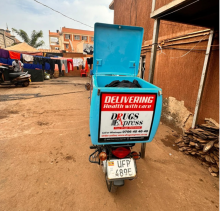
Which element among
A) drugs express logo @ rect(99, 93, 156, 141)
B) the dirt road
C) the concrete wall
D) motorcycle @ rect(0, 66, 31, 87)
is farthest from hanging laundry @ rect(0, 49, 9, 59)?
drugs express logo @ rect(99, 93, 156, 141)

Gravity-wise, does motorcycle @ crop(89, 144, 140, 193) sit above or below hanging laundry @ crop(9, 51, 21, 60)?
below

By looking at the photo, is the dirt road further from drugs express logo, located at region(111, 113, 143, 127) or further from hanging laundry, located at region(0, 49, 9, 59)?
hanging laundry, located at region(0, 49, 9, 59)

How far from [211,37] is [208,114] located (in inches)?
73.3

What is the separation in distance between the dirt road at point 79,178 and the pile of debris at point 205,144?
18 cm

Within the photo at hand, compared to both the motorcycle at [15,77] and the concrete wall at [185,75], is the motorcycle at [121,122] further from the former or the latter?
the motorcycle at [15,77]

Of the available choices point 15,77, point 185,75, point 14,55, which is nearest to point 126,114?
point 185,75

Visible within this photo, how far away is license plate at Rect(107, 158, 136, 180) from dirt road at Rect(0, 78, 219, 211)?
0.51 m

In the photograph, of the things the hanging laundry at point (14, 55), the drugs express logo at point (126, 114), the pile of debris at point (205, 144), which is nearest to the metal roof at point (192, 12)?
the drugs express logo at point (126, 114)

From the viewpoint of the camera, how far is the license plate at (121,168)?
2064 millimetres

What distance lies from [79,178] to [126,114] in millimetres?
1673

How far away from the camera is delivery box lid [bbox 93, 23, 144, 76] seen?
9.98ft

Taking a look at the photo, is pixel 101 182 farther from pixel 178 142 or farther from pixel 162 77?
pixel 162 77

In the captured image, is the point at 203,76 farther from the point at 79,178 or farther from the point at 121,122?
the point at 79,178

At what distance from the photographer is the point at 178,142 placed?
3.88 m
